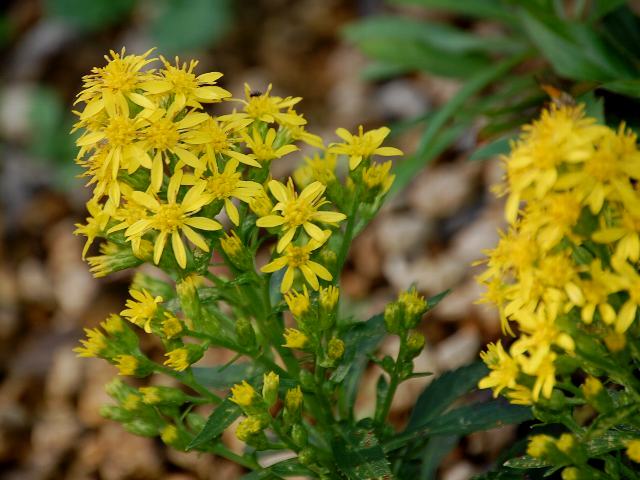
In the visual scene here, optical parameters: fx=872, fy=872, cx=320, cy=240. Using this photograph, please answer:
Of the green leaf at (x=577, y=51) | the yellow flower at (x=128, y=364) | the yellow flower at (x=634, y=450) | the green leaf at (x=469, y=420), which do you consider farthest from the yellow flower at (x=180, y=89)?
the green leaf at (x=577, y=51)

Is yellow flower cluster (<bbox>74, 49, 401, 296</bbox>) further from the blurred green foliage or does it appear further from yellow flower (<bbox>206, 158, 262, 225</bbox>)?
the blurred green foliage

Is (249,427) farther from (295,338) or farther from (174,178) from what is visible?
(174,178)

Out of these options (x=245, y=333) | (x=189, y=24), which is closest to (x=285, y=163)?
(x=189, y=24)

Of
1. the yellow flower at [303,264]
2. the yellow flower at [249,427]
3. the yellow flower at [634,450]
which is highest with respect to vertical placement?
the yellow flower at [303,264]

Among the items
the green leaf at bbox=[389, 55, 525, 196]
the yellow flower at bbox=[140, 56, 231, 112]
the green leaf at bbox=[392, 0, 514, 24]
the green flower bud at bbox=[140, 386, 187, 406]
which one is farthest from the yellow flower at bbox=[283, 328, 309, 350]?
the green leaf at bbox=[392, 0, 514, 24]

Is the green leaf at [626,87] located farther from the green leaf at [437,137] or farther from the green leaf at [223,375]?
the green leaf at [223,375]

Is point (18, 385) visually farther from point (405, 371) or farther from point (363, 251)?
point (405, 371)
